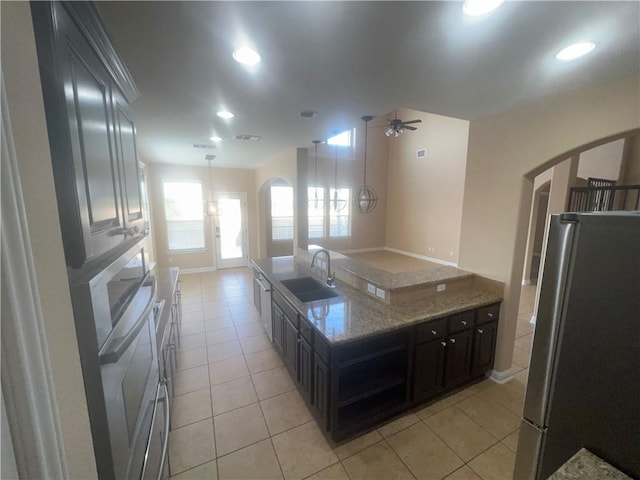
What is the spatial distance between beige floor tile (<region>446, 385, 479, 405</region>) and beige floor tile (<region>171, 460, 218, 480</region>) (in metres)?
2.01

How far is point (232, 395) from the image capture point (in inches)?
97.5

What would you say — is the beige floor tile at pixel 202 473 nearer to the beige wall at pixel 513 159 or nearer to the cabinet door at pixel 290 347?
the cabinet door at pixel 290 347

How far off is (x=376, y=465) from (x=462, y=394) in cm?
118

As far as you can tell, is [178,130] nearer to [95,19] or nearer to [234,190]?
[95,19]

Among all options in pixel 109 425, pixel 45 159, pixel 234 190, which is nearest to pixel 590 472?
pixel 109 425

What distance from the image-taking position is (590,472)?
2.69ft

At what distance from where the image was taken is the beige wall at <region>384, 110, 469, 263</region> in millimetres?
6727

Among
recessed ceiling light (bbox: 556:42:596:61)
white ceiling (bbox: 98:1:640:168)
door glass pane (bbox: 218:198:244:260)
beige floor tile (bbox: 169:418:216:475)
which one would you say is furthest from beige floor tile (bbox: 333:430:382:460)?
door glass pane (bbox: 218:198:244:260)

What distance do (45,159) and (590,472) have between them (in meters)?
1.77

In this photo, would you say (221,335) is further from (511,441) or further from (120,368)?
(511,441)

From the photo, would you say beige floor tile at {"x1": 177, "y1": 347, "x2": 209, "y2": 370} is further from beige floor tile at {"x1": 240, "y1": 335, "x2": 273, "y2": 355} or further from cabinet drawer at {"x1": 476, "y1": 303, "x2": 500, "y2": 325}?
cabinet drawer at {"x1": 476, "y1": 303, "x2": 500, "y2": 325}

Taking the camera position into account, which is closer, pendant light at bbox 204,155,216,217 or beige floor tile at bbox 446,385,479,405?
beige floor tile at bbox 446,385,479,405

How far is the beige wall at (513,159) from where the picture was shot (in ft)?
5.91

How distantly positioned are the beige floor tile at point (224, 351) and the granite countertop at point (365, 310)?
104 cm
